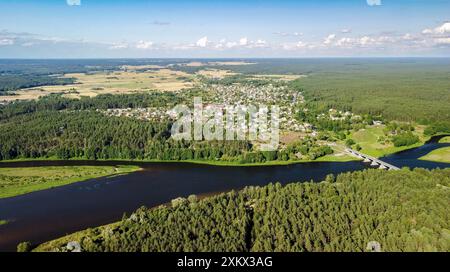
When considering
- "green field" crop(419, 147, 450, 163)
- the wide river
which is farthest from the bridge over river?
"green field" crop(419, 147, 450, 163)

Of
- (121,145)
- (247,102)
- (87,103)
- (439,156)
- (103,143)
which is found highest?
(87,103)

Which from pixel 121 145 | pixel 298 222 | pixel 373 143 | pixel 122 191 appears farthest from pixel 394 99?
pixel 298 222

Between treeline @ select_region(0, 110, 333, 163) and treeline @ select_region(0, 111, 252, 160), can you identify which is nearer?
treeline @ select_region(0, 110, 333, 163)

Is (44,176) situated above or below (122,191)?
above

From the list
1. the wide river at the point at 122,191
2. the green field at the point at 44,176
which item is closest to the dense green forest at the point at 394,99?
the wide river at the point at 122,191

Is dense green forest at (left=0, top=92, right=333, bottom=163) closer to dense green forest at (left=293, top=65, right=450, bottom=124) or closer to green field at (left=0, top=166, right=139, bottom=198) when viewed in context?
green field at (left=0, top=166, right=139, bottom=198)

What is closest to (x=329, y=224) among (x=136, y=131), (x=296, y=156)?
(x=296, y=156)

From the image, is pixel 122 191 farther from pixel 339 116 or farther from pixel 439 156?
pixel 339 116

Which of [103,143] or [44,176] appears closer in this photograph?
[44,176]
